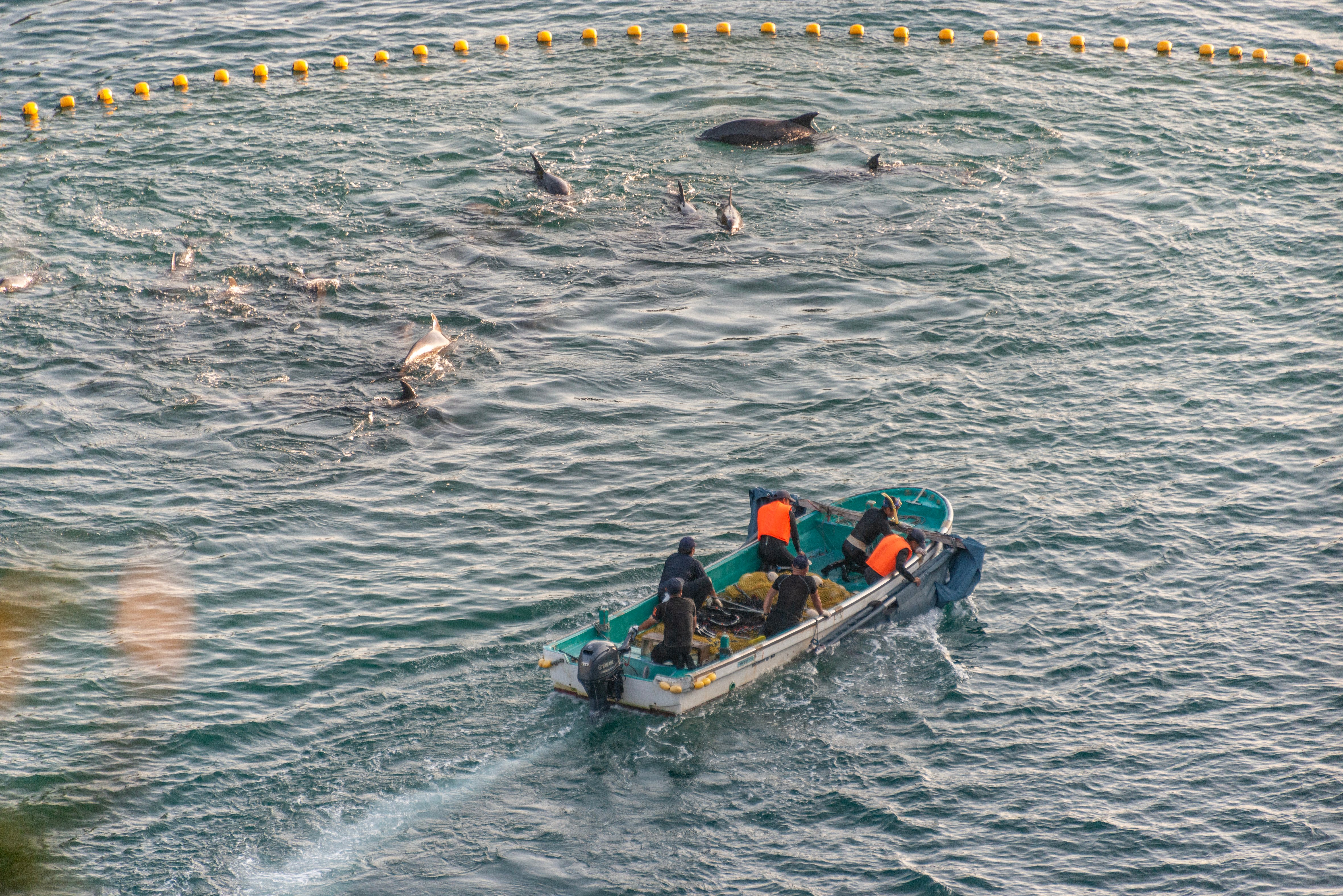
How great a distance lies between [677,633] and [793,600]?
5.27ft

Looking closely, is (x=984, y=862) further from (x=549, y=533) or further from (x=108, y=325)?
(x=108, y=325)

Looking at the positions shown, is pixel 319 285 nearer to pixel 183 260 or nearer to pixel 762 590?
pixel 183 260

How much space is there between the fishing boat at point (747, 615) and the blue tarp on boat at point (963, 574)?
0.04 feet

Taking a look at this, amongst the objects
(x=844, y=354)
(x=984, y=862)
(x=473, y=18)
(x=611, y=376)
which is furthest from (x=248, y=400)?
(x=473, y=18)

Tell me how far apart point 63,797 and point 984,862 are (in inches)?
381

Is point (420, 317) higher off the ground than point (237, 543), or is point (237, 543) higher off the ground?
point (420, 317)

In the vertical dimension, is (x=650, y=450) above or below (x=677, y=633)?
above

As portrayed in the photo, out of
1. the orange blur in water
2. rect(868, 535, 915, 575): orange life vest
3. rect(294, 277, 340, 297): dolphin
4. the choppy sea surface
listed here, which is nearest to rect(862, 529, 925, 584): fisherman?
rect(868, 535, 915, 575): orange life vest

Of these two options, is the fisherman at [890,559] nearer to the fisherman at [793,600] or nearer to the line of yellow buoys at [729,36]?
the fisherman at [793,600]

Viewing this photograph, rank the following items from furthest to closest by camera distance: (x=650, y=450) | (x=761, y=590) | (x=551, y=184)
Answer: (x=551, y=184)
(x=650, y=450)
(x=761, y=590)

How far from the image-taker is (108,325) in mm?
23766

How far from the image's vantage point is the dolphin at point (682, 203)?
Result: 27.8 m

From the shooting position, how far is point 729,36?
123ft

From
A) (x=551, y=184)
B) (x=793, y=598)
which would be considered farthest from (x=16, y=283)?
(x=793, y=598)
